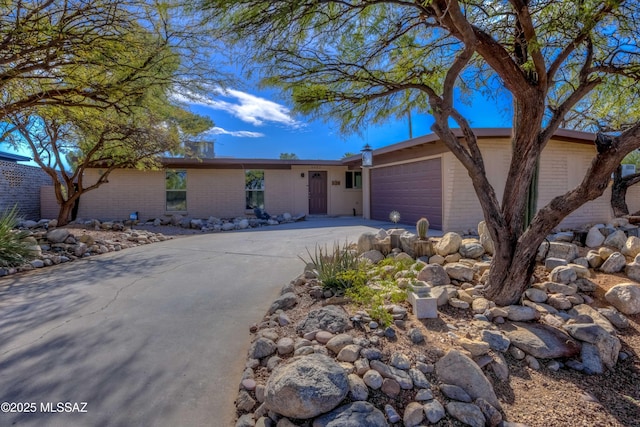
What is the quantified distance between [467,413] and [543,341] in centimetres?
130

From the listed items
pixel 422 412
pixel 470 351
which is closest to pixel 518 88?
pixel 470 351

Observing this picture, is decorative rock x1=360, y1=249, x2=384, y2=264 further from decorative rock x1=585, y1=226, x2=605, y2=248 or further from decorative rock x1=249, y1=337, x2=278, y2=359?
decorative rock x1=585, y1=226, x2=605, y2=248

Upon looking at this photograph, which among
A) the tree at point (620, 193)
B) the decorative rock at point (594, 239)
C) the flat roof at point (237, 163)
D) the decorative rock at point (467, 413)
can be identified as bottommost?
the decorative rock at point (467, 413)

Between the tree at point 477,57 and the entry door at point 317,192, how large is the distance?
1054 centimetres

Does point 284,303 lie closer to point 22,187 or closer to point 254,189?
point 254,189

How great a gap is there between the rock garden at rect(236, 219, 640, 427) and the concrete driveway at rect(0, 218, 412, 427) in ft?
0.93

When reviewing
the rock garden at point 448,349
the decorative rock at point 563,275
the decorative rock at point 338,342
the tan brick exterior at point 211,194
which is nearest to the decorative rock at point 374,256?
the rock garden at point 448,349

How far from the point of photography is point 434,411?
80.3 inches

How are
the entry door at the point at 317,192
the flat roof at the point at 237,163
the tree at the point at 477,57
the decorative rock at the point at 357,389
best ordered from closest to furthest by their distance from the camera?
the decorative rock at the point at 357,389 → the tree at the point at 477,57 → the flat roof at the point at 237,163 → the entry door at the point at 317,192

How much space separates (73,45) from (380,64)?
12.7ft

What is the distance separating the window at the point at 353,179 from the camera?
15.6 meters

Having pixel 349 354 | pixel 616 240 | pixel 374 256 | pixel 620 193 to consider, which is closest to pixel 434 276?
pixel 374 256

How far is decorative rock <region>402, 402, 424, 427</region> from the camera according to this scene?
197 cm

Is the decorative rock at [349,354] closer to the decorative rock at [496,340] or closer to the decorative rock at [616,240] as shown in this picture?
the decorative rock at [496,340]
